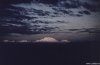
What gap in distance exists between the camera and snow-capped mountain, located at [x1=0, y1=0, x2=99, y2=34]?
162cm

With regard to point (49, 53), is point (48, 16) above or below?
above

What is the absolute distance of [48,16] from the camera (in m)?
1.63

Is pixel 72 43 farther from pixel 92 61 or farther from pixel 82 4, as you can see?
pixel 82 4

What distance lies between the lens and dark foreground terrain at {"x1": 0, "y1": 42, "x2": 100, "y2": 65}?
1.63 metres

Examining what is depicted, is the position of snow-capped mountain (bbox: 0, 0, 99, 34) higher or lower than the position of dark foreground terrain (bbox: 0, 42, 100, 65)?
higher

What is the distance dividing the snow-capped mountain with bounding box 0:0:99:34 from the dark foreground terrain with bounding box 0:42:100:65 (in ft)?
0.47

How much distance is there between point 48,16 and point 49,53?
1.16 feet

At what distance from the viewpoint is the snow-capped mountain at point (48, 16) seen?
162 cm

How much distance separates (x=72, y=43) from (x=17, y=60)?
550mm

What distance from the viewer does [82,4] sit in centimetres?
162

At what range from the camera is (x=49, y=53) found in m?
1.65

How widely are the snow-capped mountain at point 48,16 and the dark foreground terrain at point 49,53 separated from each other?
0.47ft

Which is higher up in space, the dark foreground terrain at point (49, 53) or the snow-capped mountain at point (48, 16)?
the snow-capped mountain at point (48, 16)

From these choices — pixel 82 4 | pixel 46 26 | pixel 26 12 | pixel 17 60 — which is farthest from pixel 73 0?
pixel 17 60
